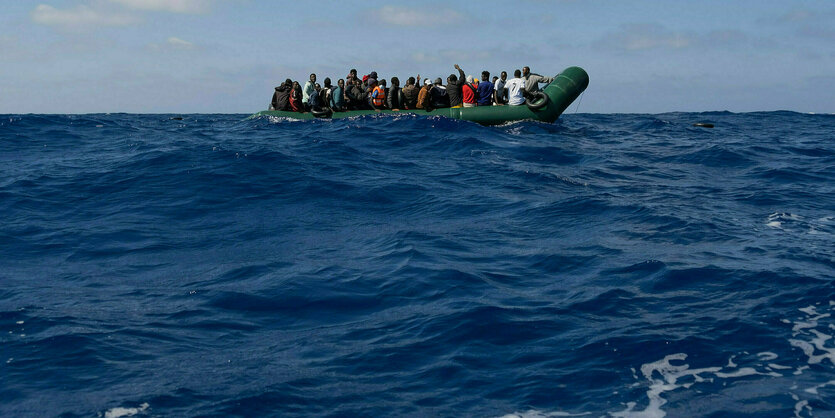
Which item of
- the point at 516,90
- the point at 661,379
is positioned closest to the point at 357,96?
the point at 516,90

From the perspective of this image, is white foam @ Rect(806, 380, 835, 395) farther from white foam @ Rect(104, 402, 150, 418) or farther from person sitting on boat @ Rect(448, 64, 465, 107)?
person sitting on boat @ Rect(448, 64, 465, 107)

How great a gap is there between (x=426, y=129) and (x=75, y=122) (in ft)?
52.4

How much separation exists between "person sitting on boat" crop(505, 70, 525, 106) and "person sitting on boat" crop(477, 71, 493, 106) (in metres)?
0.72

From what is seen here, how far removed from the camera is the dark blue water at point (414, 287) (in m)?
5.55

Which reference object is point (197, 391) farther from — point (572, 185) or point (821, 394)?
point (572, 185)

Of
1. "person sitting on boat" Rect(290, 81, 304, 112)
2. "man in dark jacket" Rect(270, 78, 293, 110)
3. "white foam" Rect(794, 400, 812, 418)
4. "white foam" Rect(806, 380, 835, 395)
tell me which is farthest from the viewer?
"man in dark jacket" Rect(270, 78, 293, 110)

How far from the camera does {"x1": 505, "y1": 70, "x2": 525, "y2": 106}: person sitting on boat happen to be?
23375 mm

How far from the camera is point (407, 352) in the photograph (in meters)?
6.35

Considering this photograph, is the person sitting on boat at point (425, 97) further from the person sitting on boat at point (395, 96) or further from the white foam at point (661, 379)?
the white foam at point (661, 379)

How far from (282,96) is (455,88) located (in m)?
7.23

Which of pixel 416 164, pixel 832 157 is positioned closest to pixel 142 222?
pixel 416 164

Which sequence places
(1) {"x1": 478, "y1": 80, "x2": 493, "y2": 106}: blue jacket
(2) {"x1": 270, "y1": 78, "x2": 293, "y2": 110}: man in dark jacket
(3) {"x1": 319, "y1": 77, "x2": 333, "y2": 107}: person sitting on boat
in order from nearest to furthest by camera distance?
(1) {"x1": 478, "y1": 80, "x2": 493, "y2": 106}: blue jacket → (3) {"x1": 319, "y1": 77, "x2": 333, "y2": 107}: person sitting on boat → (2) {"x1": 270, "y1": 78, "x2": 293, "y2": 110}: man in dark jacket

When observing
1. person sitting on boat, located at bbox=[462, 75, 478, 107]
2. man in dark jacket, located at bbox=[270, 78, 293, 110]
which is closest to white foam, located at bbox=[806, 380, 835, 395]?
person sitting on boat, located at bbox=[462, 75, 478, 107]

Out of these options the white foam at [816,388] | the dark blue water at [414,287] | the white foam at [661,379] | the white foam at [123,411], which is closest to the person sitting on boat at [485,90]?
the dark blue water at [414,287]
